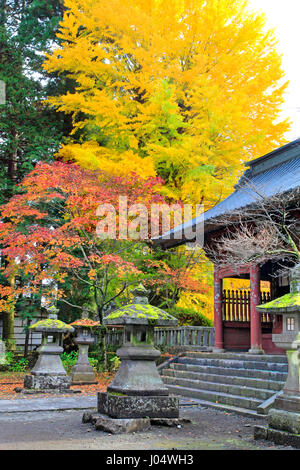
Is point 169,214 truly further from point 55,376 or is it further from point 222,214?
point 55,376

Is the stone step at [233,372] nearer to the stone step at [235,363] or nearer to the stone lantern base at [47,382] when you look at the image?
the stone step at [235,363]

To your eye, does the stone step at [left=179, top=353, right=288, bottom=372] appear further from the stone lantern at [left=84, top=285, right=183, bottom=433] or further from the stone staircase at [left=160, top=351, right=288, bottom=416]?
the stone lantern at [left=84, top=285, right=183, bottom=433]

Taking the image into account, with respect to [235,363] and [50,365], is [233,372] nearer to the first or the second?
[235,363]

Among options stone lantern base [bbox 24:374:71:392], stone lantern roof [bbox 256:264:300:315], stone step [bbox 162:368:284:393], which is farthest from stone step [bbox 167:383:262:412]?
stone lantern base [bbox 24:374:71:392]

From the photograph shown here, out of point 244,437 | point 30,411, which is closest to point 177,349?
point 30,411

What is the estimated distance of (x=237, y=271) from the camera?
12.9 metres

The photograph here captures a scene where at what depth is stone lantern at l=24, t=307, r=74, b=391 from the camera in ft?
36.1

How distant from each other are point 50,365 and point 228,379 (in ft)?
15.4

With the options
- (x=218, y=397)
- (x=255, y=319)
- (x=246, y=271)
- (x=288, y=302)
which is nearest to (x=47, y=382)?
(x=218, y=397)

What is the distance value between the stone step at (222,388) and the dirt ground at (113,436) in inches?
43.1

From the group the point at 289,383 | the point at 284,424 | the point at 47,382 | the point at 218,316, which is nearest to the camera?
the point at 284,424

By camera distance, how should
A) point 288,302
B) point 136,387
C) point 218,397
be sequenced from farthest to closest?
point 218,397, point 136,387, point 288,302

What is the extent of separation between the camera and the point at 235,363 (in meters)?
11.0
